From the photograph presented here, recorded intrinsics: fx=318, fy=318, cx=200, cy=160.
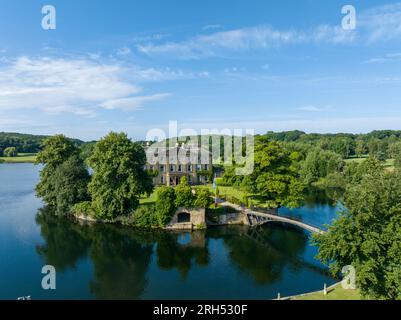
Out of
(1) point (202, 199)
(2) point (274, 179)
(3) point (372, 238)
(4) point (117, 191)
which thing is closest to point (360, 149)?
(2) point (274, 179)

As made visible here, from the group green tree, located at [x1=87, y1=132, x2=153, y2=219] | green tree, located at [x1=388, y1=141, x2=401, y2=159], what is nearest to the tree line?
green tree, located at [x1=87, y1=132, x2=153, y2=219]

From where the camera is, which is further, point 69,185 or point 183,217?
point 69,185

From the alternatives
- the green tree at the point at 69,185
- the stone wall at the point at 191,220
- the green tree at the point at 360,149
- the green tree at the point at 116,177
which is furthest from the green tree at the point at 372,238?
the green tree at the point at 360,149

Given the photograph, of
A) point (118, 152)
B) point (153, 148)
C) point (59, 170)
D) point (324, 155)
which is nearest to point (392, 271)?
point (118, 152)

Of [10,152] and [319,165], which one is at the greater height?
[10,152]

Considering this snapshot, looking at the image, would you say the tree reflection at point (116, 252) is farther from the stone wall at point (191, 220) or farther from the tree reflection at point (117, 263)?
the stone wall at point (191, 220)

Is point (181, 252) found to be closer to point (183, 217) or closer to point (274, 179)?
point (183, 217)
